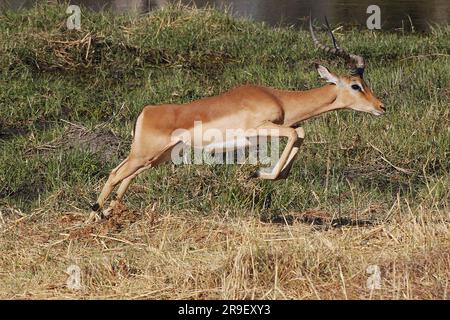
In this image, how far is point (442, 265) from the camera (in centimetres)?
601

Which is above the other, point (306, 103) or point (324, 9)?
point (324, 9)

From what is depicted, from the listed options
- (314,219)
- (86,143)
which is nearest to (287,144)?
(314,219)

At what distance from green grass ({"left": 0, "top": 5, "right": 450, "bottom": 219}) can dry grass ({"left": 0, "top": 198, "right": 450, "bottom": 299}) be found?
1.58 feet

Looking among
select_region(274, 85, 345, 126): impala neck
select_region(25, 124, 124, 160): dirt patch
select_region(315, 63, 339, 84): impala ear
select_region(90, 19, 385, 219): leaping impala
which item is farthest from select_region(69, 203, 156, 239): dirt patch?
select_region(25, 124, 124, 160): dirt patch

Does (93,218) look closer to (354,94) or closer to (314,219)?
(314,219)

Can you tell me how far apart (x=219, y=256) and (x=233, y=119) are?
1.23 meters

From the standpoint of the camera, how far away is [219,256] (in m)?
6.46

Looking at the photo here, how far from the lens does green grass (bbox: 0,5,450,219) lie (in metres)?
8.27

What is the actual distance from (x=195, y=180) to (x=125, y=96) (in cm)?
297

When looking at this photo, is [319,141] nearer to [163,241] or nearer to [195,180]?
[195,180]

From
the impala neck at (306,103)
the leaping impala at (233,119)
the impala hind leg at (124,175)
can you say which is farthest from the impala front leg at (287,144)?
the impala hind leg at (124,175)

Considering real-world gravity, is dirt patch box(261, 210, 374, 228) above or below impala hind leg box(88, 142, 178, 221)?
below

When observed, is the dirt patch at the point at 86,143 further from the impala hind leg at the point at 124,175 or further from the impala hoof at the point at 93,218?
the impala hoof at the point at 93,218

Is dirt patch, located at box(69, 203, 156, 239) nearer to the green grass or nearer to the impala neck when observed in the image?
the green grass
